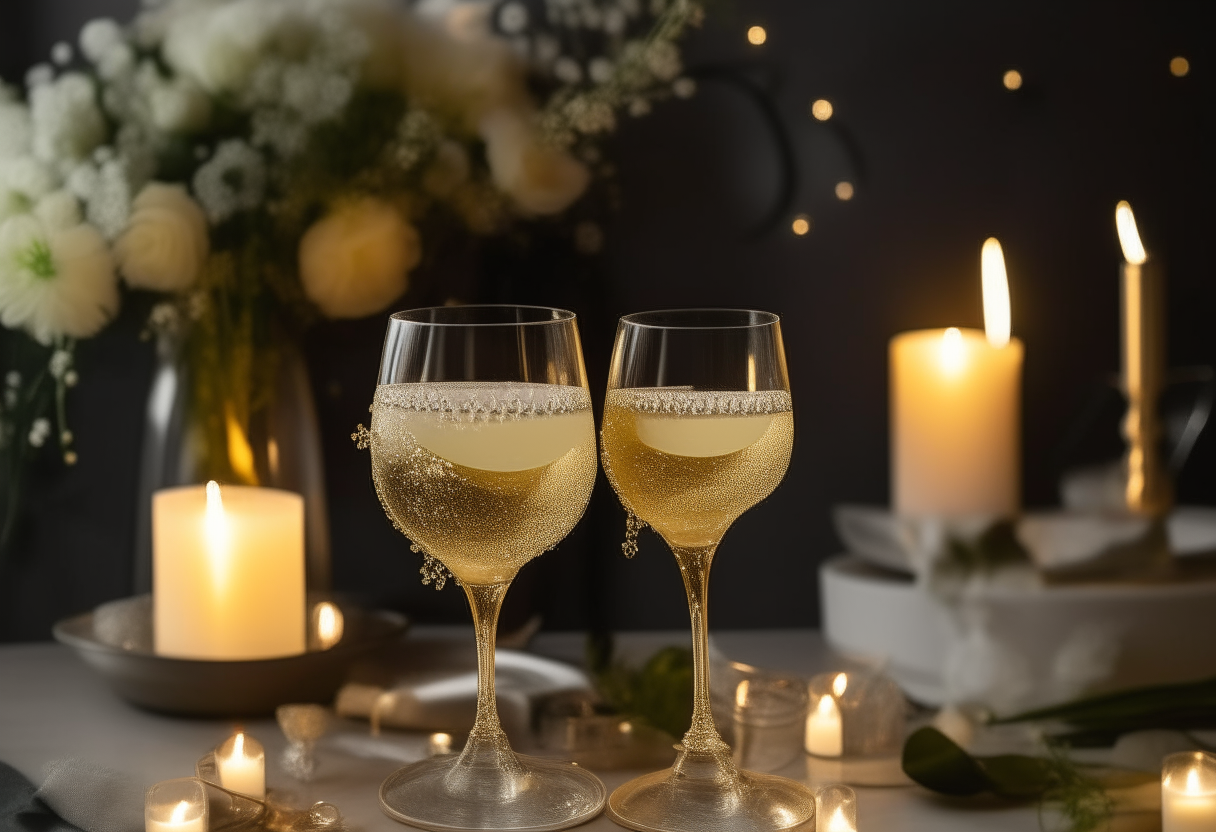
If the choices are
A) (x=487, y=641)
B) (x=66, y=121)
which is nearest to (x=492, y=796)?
(x=487, y=641)

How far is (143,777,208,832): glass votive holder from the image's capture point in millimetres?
672

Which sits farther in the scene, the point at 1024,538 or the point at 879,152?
the point at 879,152

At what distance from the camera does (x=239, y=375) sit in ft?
3.46

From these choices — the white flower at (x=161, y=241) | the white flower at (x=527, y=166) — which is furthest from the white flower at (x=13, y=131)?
the white flower at (x=527, y=166)

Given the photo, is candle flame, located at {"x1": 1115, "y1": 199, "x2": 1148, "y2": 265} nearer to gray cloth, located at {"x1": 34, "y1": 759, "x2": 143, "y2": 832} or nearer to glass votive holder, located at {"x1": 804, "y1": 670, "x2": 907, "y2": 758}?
glass votive holder, located at {"x1": 804, "y1": 670, "x2": 907, "y2": 758}

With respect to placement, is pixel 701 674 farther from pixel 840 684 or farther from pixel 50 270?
pixel 50 270

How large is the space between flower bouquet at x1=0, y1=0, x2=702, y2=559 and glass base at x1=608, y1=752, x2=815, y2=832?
1.49ft

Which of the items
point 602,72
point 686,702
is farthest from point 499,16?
point 686,702

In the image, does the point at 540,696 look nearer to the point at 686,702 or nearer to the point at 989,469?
the point at 686,702

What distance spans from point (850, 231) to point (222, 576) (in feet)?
2.11

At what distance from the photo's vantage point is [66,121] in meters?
1.04

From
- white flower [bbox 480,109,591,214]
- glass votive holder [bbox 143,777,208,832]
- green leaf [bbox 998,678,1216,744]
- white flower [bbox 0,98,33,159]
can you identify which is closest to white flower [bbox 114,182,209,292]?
white flower [bbox 0,98,33,159]

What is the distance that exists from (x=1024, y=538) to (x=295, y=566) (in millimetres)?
569

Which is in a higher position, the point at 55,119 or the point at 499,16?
the point at 499,16
